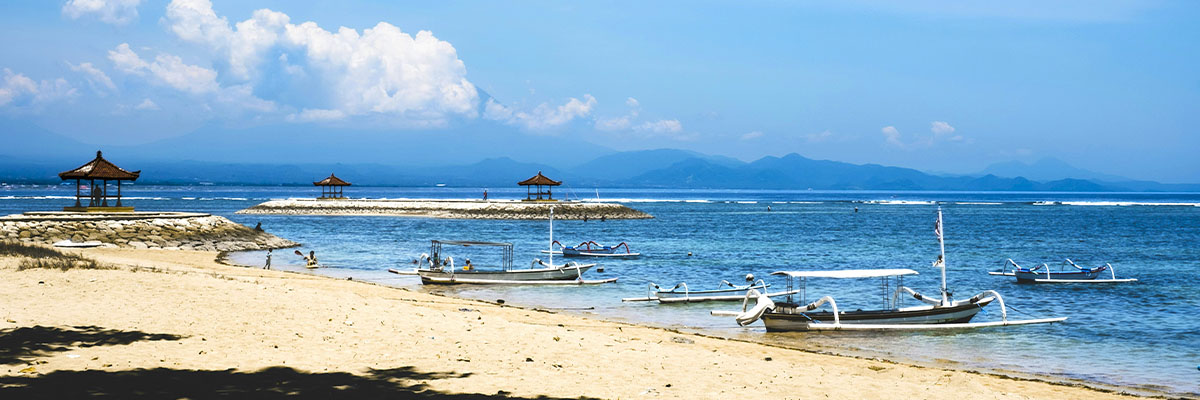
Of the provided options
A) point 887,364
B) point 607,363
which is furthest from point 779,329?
point 607,363

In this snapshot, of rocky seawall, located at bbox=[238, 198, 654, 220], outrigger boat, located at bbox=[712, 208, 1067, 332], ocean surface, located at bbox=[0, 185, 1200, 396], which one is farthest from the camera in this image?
rocky seawall, located at bbox=[238, 198, 654, 220]

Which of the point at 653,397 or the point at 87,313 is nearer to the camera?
the point at 653,397

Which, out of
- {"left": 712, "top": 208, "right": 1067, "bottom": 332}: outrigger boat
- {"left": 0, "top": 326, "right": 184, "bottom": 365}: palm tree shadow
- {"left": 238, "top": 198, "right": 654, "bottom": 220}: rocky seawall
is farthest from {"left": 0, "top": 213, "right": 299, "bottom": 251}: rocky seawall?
{"left": 238, "top": 198, "right": 654, "bottom": 220}: rocky seawall

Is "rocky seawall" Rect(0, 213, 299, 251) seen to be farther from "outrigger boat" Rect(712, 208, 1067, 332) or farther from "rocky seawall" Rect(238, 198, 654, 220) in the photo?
"rocky seawall" Rect(238, 198, 654, 220)

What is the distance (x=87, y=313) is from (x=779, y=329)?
13.6 m

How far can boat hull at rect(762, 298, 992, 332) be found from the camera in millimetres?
20562

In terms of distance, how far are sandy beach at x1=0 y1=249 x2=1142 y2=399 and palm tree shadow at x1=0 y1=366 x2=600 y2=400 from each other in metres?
0.02

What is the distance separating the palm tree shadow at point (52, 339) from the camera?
1166 centimetres

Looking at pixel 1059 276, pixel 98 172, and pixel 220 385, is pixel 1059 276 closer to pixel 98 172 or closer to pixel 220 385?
pixel 220 385

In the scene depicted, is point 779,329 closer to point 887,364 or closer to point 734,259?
point 887,364

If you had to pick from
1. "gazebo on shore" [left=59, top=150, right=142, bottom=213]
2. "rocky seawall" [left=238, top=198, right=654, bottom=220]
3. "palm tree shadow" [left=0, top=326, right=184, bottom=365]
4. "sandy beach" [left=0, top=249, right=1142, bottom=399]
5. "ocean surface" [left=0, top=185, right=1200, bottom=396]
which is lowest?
"ocean surface" [left=0, top=185, right=1200, bottom=396]

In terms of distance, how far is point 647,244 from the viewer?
56.2 meters

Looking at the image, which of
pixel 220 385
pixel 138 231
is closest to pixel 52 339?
pixel 220 385

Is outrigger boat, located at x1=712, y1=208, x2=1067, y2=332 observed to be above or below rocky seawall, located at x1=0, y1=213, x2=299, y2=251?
below
